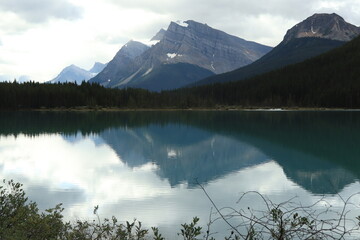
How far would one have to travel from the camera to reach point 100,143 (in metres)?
52.3

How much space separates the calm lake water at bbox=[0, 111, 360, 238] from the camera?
64.6 feet

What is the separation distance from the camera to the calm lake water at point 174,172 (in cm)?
1969

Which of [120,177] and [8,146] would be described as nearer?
[120,177]

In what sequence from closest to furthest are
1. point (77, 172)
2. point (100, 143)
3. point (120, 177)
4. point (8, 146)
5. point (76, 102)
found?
1. point (120, 177)
2. point (77, 172)
3. point (8, 146)
4. point (100, 143)
5. point (76, 102)

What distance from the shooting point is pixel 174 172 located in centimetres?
3053

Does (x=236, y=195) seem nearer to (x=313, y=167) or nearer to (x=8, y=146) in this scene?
(x=313, y=167)

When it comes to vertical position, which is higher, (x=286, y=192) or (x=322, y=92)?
(x=322, y=92)

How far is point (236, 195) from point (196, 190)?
10.1 feet

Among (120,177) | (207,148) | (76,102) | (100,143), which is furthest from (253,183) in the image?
(76,102)

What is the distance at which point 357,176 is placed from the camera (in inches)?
1081

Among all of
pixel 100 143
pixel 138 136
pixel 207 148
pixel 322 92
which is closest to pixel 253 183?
pixel 207 148

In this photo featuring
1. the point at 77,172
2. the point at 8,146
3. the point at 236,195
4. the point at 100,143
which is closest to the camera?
the point at 236,195

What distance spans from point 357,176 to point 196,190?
1433cm

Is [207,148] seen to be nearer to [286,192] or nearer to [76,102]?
[286,192]
